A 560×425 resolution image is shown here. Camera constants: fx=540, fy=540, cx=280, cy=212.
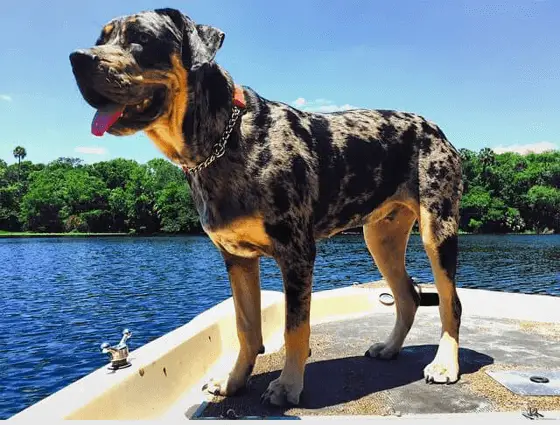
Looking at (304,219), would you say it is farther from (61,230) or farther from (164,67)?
(61,230)

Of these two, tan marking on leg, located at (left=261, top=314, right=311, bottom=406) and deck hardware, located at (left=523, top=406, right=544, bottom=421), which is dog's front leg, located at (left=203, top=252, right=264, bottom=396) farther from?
deck hardware, located at (left=523, top=406, right=544, bottom=421)

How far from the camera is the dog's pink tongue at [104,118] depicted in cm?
329

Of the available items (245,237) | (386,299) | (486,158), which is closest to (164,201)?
(486,158)

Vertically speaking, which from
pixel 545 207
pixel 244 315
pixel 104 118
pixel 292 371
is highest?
pixel 104 118

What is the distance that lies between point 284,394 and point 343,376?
3.02 ft

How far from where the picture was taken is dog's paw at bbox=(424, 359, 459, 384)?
4.57 meters

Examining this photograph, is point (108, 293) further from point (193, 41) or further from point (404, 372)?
point (193, 41)

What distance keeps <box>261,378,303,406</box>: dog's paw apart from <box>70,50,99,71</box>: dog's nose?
260 centimetres

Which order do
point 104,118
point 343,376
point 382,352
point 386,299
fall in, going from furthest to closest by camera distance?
point 386,299, point 382,352, point 343,376, point 104,118

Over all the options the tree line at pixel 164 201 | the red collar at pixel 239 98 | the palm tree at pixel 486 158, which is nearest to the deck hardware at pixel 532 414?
the red collar at pixel 239 98

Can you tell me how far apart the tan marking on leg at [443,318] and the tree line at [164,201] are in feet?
263

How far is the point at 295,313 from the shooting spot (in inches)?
156

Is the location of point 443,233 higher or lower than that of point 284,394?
higher

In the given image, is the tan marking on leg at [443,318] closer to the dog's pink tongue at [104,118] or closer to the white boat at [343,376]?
the white boat at [343,376]
